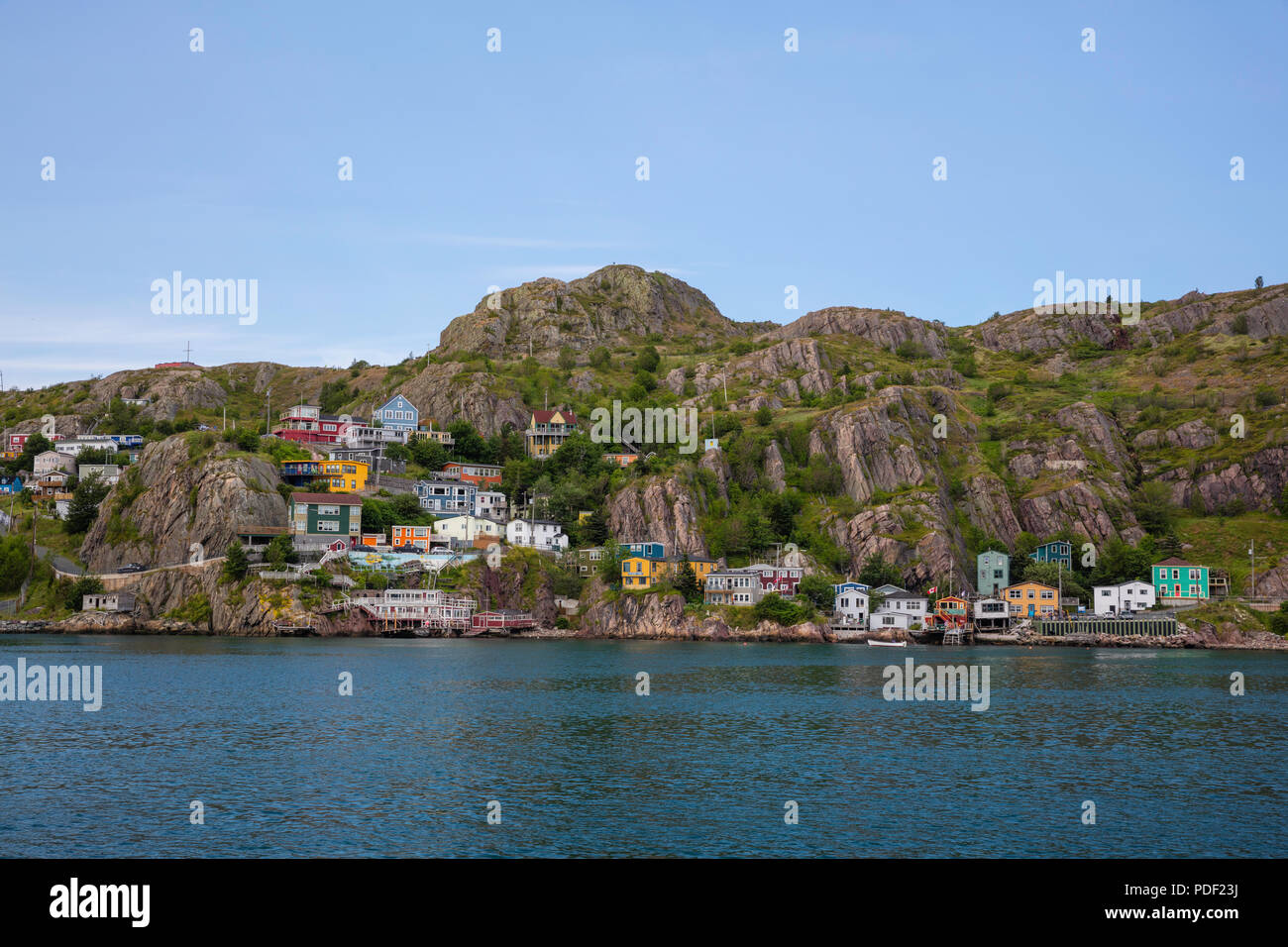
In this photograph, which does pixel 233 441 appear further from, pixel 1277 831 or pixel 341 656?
pixel 1277 831

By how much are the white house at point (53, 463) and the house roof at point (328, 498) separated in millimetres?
62270

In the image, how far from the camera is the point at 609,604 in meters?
126

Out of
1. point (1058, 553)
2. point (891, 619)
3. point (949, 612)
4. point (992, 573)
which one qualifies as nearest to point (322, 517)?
point (891, 619)

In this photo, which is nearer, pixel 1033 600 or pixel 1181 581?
pixel 1181 581

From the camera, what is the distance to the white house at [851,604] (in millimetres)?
124938

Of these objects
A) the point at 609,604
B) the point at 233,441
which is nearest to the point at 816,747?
the point at 609,604

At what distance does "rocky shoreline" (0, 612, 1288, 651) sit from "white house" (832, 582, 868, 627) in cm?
343

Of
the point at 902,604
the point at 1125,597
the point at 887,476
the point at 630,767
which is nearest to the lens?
the point at 630,767

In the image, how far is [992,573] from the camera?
14138cm

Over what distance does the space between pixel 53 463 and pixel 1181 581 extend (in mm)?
168201

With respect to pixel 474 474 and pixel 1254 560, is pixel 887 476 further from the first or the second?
pixel 474 474

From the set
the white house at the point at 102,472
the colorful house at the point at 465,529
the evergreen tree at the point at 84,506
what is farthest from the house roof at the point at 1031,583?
the white house at the point at 102,472
